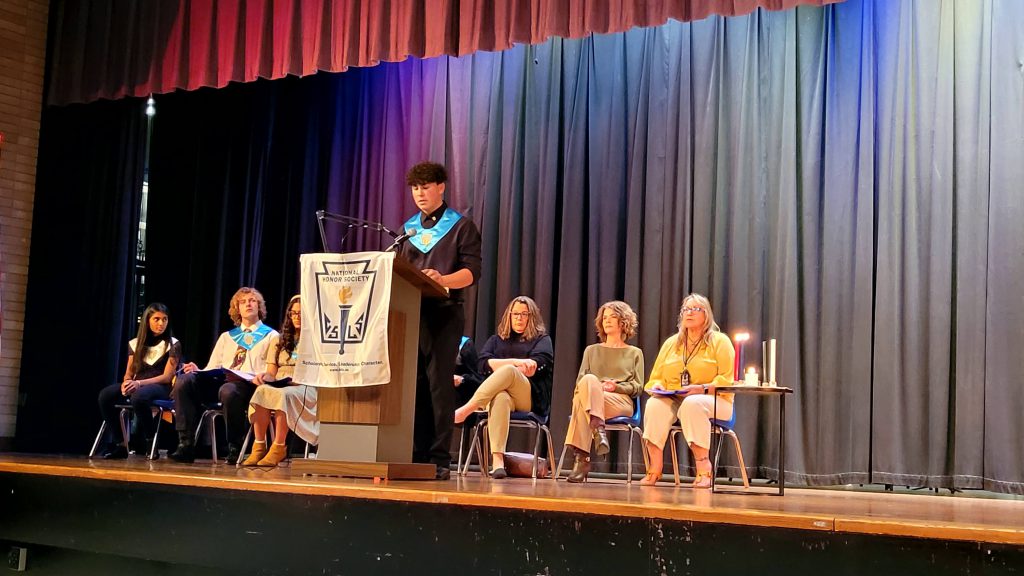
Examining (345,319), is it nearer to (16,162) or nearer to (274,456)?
(274,456)

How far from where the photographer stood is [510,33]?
6105 millimetres

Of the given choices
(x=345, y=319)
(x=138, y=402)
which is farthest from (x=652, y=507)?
(x=138, y=402)

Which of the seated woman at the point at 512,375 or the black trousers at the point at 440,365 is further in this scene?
the seated woman at the point at 512,375

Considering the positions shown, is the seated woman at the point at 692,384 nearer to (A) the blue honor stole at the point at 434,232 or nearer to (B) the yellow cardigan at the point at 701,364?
(B) the yellow cardigan at the point at 701,364

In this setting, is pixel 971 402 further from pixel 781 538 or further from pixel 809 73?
pixel 781 538

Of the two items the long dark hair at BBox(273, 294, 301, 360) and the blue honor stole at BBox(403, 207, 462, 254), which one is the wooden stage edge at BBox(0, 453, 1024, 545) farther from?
the long dark hair at BBox(273, 294, 301, 360)

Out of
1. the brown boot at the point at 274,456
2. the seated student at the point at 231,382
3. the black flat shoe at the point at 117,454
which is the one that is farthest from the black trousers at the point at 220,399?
the brown boot at the point at 274,456

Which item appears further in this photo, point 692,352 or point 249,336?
point 249,336

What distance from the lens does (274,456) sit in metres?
5.26

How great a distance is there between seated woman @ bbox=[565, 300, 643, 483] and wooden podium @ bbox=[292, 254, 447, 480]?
52.0 inches

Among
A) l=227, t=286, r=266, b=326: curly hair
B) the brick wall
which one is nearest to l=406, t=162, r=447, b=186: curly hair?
l=227, t=286, r=266, b=326: curly hair

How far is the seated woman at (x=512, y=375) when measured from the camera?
212 inches

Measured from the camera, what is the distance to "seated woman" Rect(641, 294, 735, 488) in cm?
527

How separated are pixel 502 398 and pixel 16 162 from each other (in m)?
4.62
